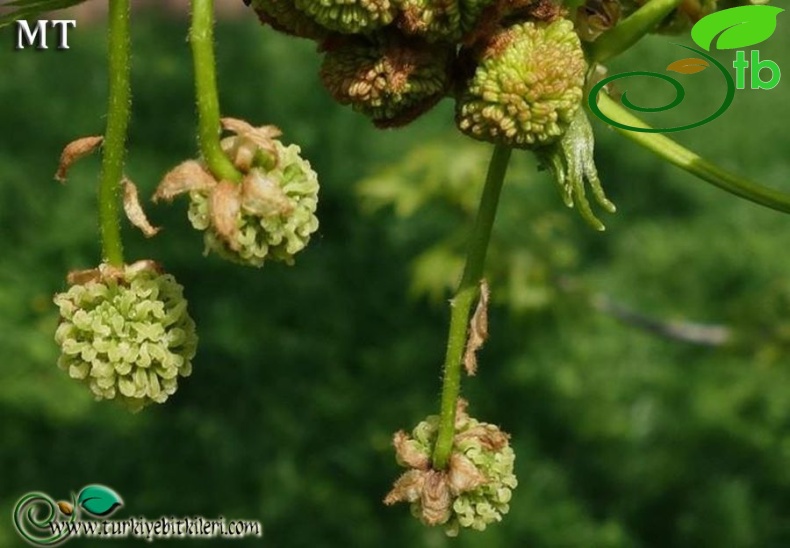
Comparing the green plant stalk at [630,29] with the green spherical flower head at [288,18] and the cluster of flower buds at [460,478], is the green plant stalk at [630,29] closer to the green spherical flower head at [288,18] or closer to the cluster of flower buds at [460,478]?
the green spherical flower head at [288,18]

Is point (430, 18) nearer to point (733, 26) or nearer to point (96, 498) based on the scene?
point (733, 26)

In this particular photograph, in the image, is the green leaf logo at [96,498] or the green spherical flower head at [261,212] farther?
the green leaf logo at [96,498]

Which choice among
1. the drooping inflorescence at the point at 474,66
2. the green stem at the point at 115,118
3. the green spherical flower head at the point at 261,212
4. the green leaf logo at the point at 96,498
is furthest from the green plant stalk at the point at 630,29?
the green leaf logo at the point at 96,498

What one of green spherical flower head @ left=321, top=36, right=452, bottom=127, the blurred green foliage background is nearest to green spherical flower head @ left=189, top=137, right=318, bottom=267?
green spherical flower head @ left=321, top=36, right=452, bottom=127

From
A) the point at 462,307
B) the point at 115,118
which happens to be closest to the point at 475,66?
the point at 462,307

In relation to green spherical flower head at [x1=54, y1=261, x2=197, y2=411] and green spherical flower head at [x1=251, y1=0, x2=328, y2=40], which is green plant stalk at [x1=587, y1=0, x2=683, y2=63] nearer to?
green spherical flower head at [x1=251, y1=0, x2=328, y2=40]

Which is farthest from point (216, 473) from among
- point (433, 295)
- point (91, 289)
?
point (91, 289)

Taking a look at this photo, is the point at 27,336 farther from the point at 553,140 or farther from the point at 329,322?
the point at 553,140
